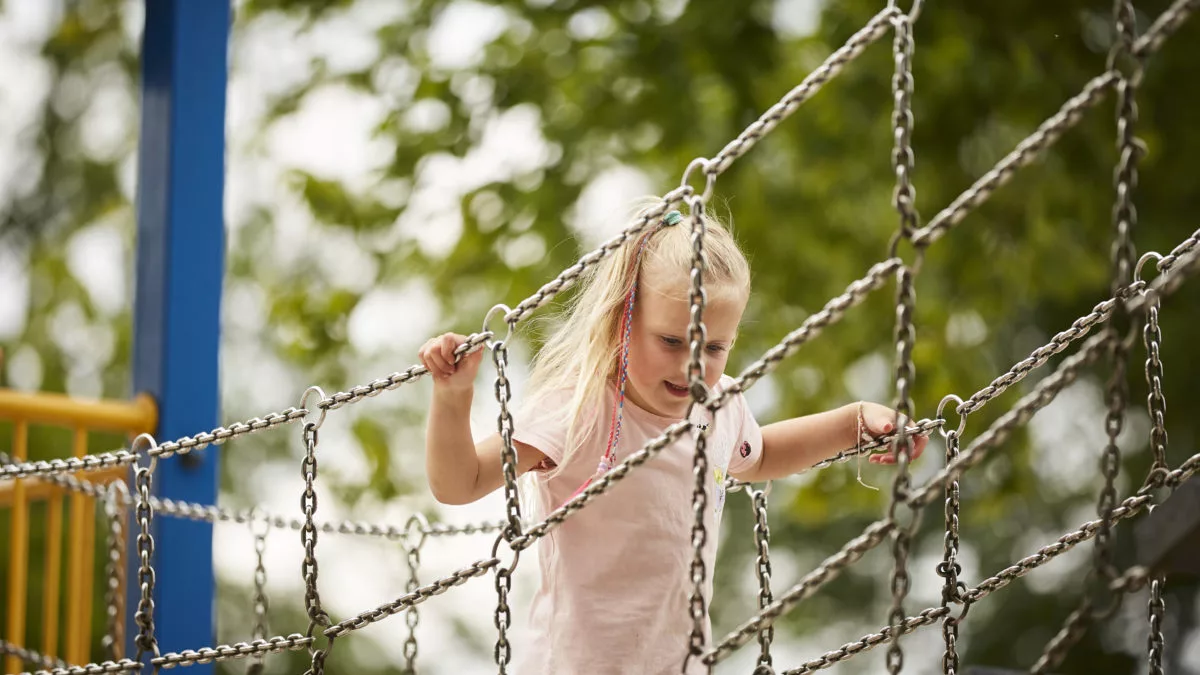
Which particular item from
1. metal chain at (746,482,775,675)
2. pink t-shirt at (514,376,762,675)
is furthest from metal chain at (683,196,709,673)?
metal chain at (746,482,775,675)

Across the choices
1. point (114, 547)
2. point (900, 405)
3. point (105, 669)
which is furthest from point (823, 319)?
point (114, 547)

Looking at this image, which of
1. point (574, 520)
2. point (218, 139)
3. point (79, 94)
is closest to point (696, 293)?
point (574, 520)

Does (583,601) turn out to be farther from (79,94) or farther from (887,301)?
(79,94)

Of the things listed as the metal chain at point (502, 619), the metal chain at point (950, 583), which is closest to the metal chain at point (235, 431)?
the metal chain at point (502, 619)

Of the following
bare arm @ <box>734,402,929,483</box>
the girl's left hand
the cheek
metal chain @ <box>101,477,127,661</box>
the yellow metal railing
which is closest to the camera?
the cheek

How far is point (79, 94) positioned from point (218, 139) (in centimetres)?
528

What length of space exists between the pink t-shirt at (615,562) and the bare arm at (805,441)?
240mm

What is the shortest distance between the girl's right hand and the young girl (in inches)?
6.4

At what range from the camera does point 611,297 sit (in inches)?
82.2

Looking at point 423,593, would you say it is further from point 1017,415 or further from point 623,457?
point 1017,415

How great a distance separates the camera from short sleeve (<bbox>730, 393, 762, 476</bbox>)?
2.27m

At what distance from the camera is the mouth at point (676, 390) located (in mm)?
2027

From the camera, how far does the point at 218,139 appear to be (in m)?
3.41

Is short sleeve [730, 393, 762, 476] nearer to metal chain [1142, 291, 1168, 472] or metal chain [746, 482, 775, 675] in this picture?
metal chain [746, 482, 775, 675]
